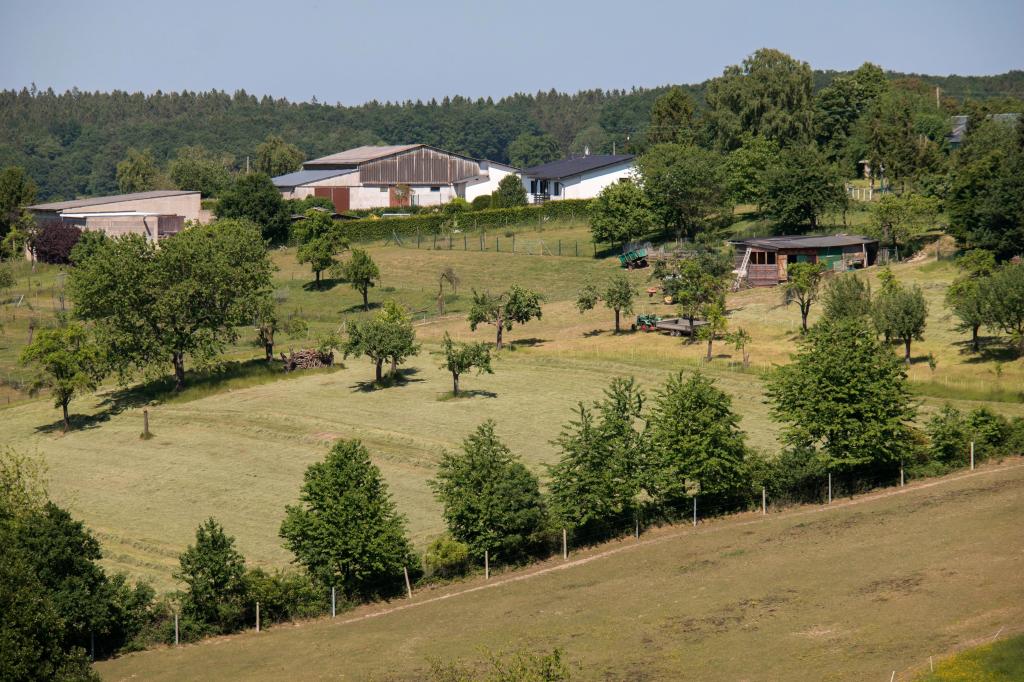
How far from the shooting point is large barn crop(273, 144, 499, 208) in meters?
152

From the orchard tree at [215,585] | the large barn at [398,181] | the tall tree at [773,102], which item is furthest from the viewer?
the large barn at [398,181]

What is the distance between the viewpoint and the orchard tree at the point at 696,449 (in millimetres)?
50375

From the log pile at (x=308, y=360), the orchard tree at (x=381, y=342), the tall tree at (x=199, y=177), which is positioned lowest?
the log pile at (x=308, y=360)

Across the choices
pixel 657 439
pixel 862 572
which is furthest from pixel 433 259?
pixel 862 572

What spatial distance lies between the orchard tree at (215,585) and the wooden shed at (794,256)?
59765 millimetres

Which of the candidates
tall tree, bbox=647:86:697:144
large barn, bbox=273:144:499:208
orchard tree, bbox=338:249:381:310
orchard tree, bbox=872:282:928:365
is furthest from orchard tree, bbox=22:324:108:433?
tall tree, bbox=647:86:697:144

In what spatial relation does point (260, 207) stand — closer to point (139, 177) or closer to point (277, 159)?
point (277, 159)

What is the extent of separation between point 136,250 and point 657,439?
4511 cm

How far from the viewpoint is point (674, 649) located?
3822cm

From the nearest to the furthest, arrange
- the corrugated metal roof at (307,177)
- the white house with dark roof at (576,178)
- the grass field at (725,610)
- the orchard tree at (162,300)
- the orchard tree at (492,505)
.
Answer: the grass field at (725,610) < the orchard tree at (492,505) < the orchard tree at (162,300) < the white house with dark roof at (576,178) < the corrugated metal roof at (307,177)

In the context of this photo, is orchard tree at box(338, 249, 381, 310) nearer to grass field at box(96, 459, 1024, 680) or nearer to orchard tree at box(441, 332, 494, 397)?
orchard tree at box(441, 332, 494, 397)

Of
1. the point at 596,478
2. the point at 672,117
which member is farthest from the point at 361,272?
the point at 672,117

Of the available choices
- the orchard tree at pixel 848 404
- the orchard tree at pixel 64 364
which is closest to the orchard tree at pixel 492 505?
the orchard tree at pixel 848 404

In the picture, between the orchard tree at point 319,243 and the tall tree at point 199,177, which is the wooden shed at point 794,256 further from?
the tall tree at point 199,177
